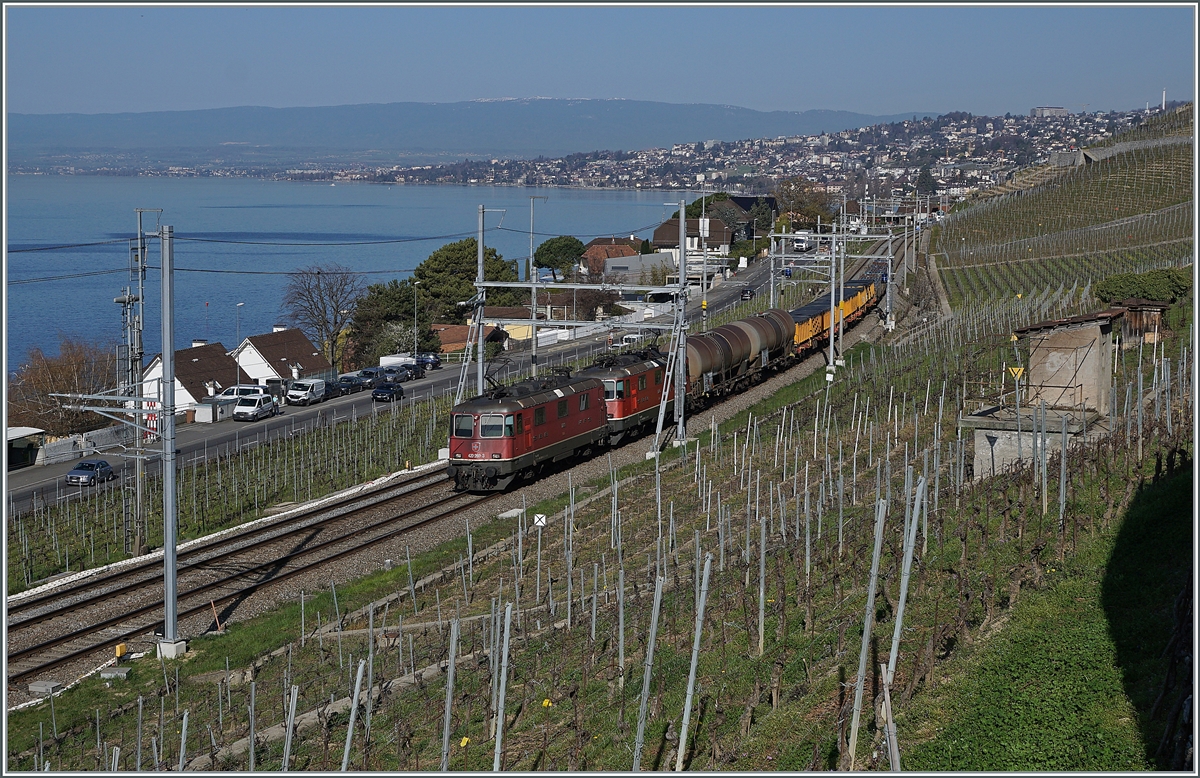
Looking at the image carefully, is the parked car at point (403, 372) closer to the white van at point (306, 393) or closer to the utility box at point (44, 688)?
the white van at point (306, 393)

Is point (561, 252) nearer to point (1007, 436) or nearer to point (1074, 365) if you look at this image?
point (1074, 365)

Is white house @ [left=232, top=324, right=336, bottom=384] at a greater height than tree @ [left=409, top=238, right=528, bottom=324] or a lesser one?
lesser

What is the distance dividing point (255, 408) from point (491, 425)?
22948 mm

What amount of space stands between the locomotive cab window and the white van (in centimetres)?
2575

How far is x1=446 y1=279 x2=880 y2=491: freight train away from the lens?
2991 cm

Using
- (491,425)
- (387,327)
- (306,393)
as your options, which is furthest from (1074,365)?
(387,327)

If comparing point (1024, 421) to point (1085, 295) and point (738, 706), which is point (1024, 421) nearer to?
point (738, 706)

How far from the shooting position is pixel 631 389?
35812 millimetres

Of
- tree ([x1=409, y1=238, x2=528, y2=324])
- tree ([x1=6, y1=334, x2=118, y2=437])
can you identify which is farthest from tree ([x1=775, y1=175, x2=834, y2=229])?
tree ([x1=6, y1=334, x2=118, y2=437])

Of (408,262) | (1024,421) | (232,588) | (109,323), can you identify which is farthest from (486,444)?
(408,262)

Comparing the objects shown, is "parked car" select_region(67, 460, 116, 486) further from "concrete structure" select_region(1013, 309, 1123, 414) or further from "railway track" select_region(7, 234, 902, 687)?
"concrete structure" select_region(1013, 309, 1123, 414)

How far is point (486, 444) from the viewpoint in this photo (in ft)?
97.9

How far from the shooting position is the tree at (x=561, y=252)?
11531 cm

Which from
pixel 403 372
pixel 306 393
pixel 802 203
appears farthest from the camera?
pixel 802 203
